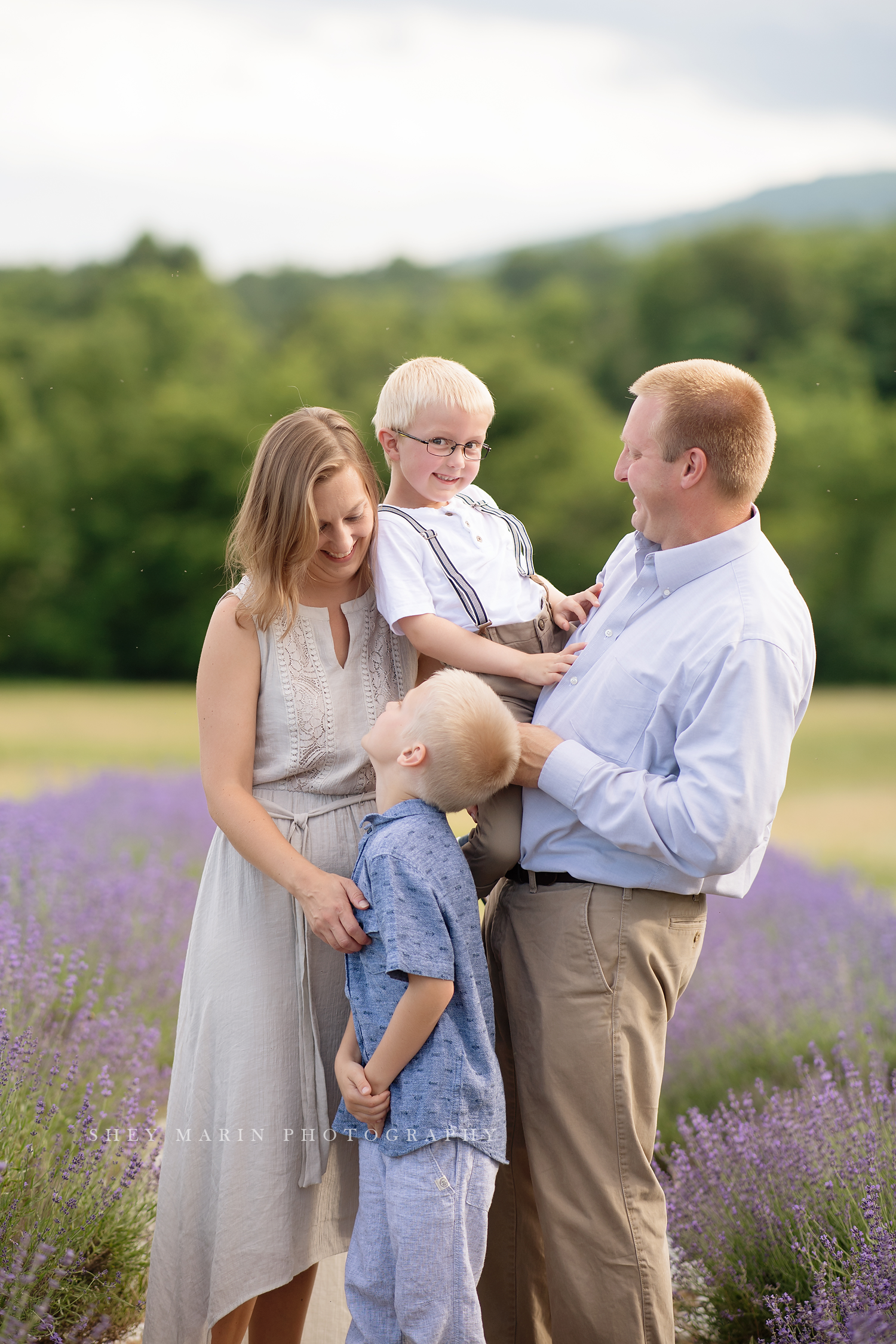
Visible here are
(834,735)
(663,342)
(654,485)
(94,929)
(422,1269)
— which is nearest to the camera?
(422,1269)

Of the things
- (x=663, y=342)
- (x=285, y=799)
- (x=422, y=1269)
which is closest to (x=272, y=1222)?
(x=422, y=1269)

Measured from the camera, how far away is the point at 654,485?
1.91 meters

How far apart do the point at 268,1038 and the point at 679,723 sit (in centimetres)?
94

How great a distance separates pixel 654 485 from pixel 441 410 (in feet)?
1.61

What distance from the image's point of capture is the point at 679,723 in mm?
1835

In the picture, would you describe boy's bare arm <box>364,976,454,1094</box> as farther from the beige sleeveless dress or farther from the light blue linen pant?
the beige sleeveless dress

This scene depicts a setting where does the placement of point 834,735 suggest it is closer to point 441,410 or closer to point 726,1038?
point 726,1038

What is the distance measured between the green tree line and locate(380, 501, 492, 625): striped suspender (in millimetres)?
15865

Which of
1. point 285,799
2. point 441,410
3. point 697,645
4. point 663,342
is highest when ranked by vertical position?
point 663,342

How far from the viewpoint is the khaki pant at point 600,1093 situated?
1915 millimetres

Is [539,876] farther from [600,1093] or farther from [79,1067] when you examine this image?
[79,1067]

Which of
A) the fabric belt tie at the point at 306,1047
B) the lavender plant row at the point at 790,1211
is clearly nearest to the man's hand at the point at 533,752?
the fabric belt tie at the point at 306,1047

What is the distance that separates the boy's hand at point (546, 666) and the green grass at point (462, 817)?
963cm

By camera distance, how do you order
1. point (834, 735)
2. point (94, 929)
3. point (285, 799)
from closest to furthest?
point (285, 799) < point (94, 929) < point (834, 735)
